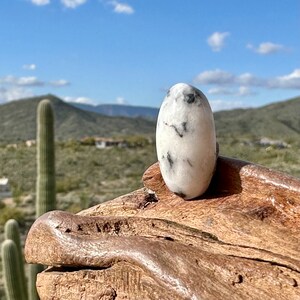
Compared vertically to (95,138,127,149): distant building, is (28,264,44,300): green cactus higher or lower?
higher

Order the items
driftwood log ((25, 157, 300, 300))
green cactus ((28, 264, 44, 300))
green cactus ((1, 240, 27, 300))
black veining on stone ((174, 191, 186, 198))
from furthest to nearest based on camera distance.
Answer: green cactus ((28, 264, 44, 300)) < green cactus ((1, 240, 27, 300)) < black veining on stone ((174, 191, 186, 198)) < driftwood log ((25, 157, 300, 300))

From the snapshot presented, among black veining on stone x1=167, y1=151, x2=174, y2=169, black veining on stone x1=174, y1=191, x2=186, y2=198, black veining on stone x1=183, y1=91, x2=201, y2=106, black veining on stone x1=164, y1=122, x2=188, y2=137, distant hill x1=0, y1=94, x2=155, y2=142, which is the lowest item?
distant hill x1=0, y1=94, x2=155, y2=142

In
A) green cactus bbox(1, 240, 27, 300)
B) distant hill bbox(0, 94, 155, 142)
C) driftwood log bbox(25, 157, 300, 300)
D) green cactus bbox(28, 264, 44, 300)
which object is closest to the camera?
driftwood log bbox(25, 157, 300, 300)

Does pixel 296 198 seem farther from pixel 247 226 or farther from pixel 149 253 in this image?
pixel 149 253

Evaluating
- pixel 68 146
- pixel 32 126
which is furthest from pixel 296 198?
pixel 32 126

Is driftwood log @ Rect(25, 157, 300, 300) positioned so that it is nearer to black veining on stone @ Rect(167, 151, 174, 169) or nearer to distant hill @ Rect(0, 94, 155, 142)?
black veining on stone @ Rect(167, 151, 174, 169)

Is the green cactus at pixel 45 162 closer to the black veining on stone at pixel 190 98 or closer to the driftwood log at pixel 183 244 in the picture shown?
the driftwood log at pixel 183 244

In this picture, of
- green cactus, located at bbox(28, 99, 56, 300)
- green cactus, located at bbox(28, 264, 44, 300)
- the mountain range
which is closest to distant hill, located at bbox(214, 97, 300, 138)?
the mountain range
